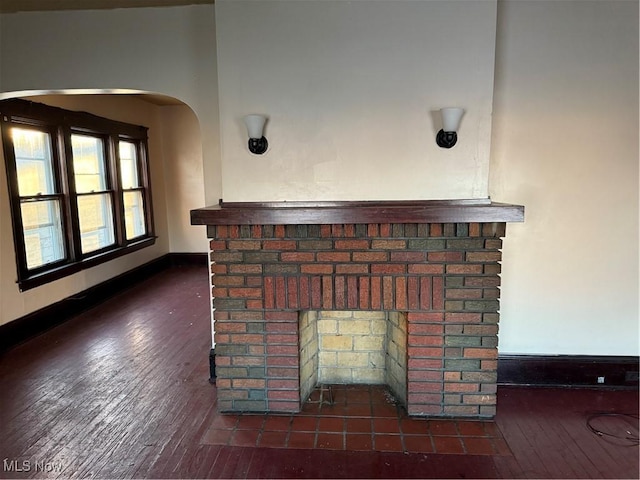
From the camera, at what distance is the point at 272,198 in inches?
99.2

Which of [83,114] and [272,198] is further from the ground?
[83,114]

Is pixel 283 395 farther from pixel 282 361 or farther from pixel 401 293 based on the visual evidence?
pixel 401 293

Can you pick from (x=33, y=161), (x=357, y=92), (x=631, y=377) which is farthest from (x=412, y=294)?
(x=33, y=161)

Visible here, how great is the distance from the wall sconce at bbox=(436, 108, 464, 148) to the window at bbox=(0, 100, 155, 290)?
3558mm

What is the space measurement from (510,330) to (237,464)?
197 cm

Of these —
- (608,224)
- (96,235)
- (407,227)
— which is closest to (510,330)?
(608,224)

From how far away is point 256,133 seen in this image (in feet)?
7.86

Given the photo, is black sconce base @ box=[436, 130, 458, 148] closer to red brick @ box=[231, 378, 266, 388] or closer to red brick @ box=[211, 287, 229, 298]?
red brick @ box=[211, 287, 229, 298]

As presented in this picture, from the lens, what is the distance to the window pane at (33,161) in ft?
12.8

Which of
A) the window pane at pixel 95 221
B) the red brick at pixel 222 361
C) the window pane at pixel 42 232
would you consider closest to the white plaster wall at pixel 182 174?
the window pane at pixel 95 221

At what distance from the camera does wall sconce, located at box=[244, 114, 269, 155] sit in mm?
2363

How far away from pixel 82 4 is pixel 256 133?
1.48m

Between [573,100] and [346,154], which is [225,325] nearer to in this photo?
[346,154]

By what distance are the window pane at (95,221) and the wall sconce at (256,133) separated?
3190 millimetres
